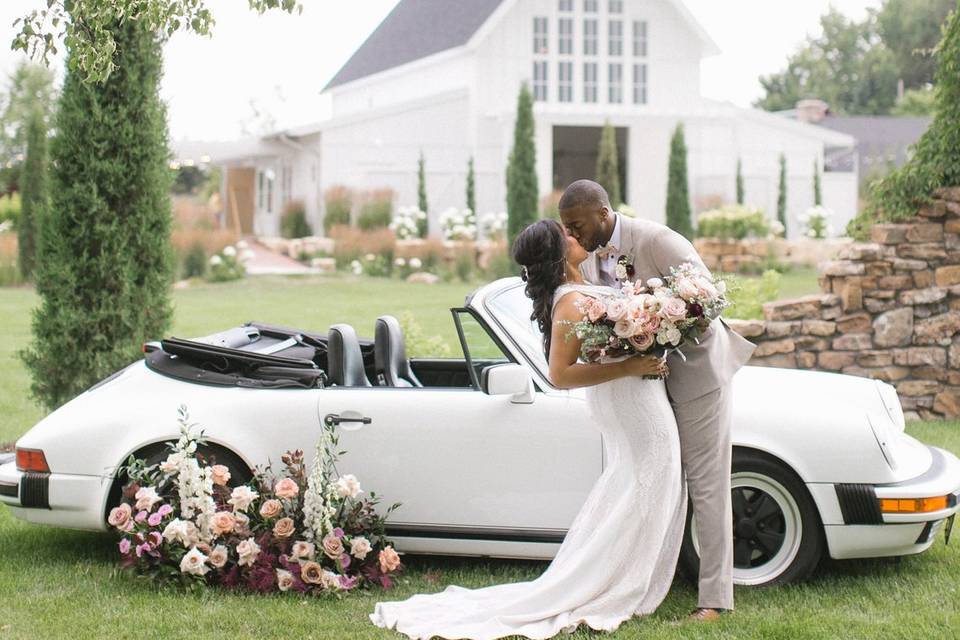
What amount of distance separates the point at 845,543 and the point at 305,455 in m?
2.49

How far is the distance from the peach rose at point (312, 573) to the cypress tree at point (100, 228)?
471cm

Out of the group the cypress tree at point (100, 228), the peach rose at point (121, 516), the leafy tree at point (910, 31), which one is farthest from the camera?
the leafy tree at point (910, 31)

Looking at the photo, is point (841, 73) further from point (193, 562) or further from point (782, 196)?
point (193, 562)

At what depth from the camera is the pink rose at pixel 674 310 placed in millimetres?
4742

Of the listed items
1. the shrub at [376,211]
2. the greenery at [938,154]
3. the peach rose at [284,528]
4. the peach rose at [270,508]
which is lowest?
the peach rose at [284,528]

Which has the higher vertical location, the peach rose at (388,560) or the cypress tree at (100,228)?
the cypress tree at (100,228)

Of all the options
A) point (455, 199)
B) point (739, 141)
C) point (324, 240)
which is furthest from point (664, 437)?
point (739, 141)

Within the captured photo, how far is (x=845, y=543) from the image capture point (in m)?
5.45

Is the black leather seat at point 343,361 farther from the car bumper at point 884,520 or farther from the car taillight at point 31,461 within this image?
the car bumper at point 884,520

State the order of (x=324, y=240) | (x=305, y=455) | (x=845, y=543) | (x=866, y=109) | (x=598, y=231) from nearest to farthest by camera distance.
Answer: (x=598, y=231) < (x=845, y=543) < (x=305, y=455) < (x=324, y=240) < (x=866, y=109)

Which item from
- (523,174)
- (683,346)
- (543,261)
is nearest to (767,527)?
(683,346)

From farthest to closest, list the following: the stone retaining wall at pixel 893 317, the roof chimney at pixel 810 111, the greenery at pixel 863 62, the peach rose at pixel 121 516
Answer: the greenery at pixel 863 62 → the roof chimney at pixel 810 111 → the stone retaining wall at pixel 893 317 → the peach rose at pixel 121 516

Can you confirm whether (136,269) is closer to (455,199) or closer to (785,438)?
(785,438)

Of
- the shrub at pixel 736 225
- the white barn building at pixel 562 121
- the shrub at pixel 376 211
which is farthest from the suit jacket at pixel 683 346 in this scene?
the white barn building at pixel 562 121
